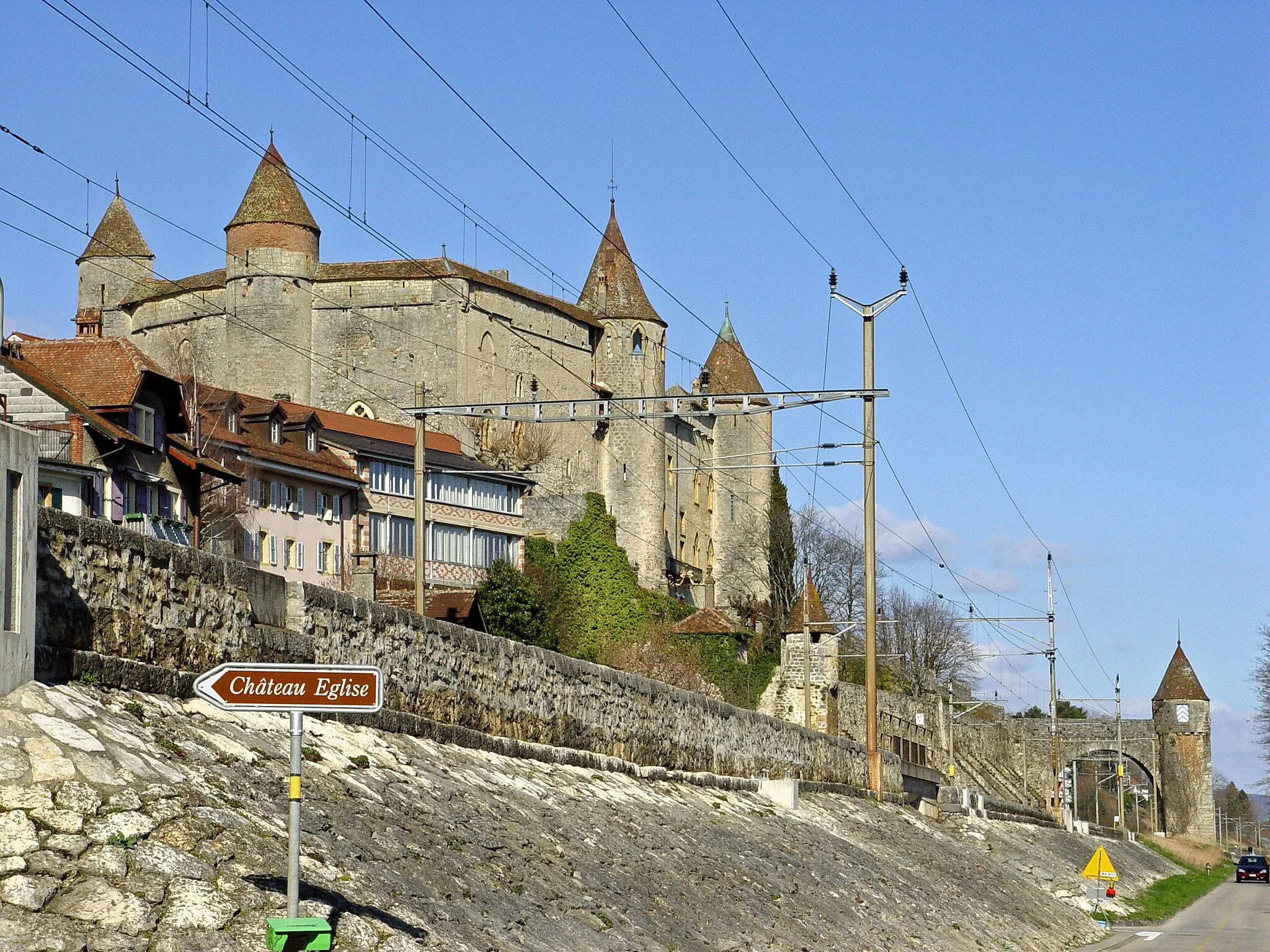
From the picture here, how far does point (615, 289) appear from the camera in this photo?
86688 millimetres

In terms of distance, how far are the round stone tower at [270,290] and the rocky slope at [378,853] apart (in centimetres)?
5412

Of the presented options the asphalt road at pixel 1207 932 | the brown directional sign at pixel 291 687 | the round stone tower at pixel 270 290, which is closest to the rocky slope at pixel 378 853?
the brown directional sign at pixel 291 687

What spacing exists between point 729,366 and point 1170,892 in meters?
55.5

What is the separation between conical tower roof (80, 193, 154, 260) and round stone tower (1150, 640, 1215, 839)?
6446cm

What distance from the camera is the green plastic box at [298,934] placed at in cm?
882

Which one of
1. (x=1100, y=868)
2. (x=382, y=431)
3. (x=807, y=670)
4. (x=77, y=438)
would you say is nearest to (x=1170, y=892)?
(x=807, y=670)

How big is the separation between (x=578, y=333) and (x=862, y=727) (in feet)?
95.6

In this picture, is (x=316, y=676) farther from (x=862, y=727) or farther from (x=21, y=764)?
(x=862, y=727)

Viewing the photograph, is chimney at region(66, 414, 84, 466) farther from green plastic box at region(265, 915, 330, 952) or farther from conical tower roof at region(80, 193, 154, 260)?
conical tower roof at region(80, 193, 154, 260)

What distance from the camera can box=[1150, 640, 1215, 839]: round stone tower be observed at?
9994cm

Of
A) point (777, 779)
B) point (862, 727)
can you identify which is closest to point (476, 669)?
point (777, 779)

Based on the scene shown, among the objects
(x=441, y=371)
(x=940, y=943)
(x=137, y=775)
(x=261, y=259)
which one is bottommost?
(x=940, y=943)

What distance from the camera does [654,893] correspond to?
1491 cm

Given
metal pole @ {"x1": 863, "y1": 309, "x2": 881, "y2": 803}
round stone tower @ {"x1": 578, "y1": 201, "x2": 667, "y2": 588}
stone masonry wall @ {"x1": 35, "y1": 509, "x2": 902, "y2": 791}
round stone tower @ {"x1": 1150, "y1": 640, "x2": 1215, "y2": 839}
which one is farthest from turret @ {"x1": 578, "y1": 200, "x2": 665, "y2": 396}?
stone masonry wall @ {"x1": 35, "y1": 509, "x2": 902, "y2": 791}
